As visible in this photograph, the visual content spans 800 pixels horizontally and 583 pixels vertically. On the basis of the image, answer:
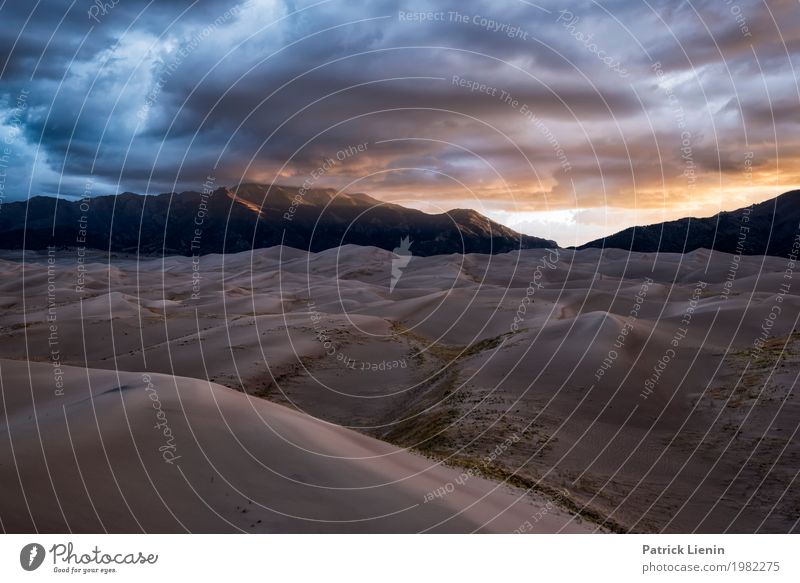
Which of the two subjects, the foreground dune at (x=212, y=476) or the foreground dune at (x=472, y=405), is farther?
the foreground dune at (x=472, y=405)

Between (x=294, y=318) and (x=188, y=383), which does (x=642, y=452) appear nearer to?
(x=188, y=383)

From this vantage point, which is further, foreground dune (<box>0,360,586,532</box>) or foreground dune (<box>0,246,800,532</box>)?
foreground dune (<box>0,246,800,532</box>)
